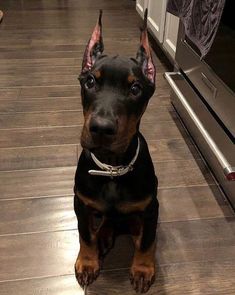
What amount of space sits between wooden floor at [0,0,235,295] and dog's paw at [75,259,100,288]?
2 centimetres

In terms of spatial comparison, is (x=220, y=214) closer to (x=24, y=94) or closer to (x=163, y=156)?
(x=163, y=156)

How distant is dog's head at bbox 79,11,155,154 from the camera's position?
2.86ft

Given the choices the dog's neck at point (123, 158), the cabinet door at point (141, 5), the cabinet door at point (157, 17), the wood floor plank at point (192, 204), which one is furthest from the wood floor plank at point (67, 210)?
the cabinet door at point (141, 5)

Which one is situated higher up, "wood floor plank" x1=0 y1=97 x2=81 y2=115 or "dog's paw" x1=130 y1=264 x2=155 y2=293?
"dog's paw" x1=130 y1=264 x2=155 y2=293

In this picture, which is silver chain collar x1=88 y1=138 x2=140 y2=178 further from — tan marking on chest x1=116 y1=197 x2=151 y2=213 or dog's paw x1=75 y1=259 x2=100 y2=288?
dog's paw x1=75 y1=259 x2=100 y2=288

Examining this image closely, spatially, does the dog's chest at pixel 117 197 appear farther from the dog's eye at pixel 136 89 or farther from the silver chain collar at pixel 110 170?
the dog's eye at pixel 136 89

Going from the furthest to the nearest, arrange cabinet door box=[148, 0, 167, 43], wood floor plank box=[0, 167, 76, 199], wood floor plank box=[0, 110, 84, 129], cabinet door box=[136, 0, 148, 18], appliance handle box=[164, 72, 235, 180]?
1. cabinet door box=[136, 0, 148, 18]
2. cabinet door box=[148, 0, 167, 43]
3. wood floor plank box=[0, 110, 84, 129]
4. wood floor plank box=[0, 167, 76, 199]
5. appliance handle box=[164, 72, 235, 180]

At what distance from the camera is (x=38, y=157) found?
5.65 ft

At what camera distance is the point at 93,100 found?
0.92 metres

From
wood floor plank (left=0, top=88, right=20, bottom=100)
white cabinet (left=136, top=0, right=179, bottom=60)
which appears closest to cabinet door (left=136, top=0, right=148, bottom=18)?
white cabinet (left=136, top=0, right=179, bottom=60)

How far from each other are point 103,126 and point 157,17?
1993 mm

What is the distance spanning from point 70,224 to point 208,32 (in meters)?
0.91

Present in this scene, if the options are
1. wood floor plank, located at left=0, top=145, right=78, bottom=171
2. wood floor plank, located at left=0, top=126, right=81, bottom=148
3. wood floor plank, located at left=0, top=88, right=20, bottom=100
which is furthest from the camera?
wood floor plank, located at left=0, top=88, right=20, bottom=100

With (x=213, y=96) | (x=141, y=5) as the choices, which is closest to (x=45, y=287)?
(x=213, y=96)
